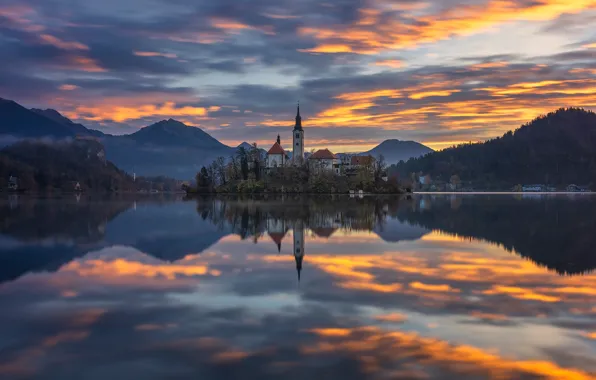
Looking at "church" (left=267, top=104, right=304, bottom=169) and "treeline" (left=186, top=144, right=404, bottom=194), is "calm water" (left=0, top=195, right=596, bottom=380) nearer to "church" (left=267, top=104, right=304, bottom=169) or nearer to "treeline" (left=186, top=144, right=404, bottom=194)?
"treeline" (left=186, top=144, right=404, bottom=194)

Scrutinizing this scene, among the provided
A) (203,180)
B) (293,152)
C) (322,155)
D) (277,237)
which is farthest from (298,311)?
(293,152)

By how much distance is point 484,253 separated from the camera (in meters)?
25.1

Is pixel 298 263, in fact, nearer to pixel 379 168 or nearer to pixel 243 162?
pixel 379 168

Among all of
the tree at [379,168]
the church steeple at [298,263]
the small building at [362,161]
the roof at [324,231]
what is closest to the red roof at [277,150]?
the small building at [362,161]

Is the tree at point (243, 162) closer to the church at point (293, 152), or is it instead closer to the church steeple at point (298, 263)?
the church at point (293, 152)

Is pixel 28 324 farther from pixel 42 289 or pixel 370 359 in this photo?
pixel 370 359

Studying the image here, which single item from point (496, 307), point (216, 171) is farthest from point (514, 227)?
point (216, 171)

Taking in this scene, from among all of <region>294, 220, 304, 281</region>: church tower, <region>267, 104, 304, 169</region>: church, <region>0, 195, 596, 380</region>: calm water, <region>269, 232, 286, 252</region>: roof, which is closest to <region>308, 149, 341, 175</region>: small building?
<region>267, 104, 304, 169</region>: church

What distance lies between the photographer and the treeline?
15225 cm

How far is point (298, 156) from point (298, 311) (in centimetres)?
16759

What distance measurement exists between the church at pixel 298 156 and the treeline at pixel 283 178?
13.0ft

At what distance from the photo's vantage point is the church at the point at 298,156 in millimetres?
172512

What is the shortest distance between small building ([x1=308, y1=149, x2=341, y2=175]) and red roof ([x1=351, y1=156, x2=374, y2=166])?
5530 millimetres

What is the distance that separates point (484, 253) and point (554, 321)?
12425mm
